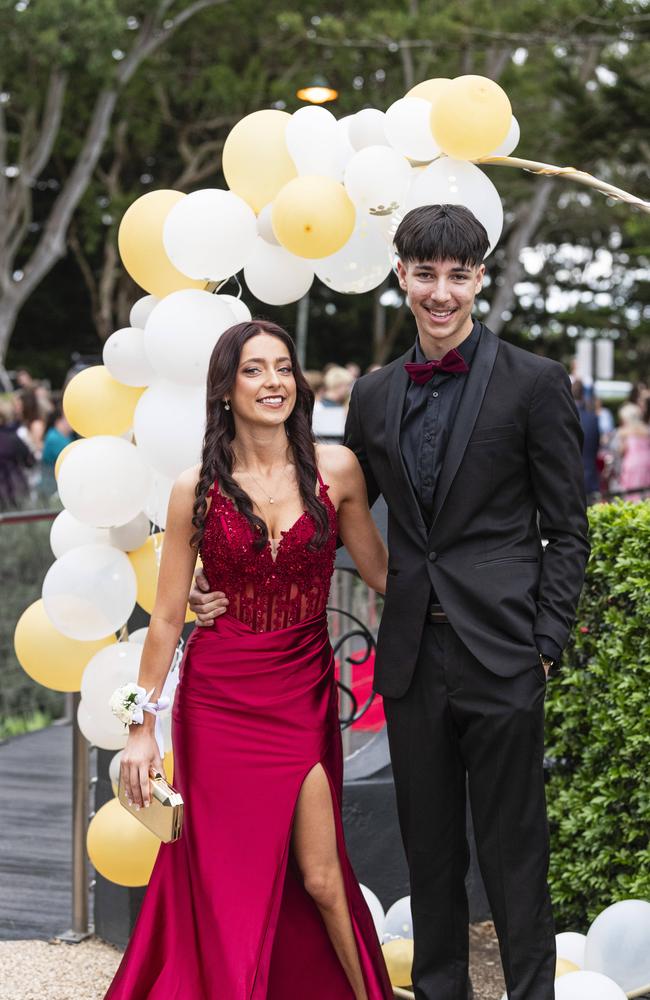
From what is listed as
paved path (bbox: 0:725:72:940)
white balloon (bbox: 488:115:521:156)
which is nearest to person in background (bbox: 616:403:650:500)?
paved path (bbox: 0:725:72:940)

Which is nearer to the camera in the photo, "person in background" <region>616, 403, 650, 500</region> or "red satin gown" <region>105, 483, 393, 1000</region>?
"red satin gown" <region>105, 483, 393, 1000</region>

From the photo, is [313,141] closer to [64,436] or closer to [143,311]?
[143,311]

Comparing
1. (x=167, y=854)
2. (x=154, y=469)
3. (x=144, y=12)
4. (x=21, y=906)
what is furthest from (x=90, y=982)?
(x=144, y=12)

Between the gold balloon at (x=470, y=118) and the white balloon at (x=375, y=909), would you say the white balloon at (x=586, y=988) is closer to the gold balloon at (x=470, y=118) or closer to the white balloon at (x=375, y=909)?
the white balloon at (x=375, y=909)

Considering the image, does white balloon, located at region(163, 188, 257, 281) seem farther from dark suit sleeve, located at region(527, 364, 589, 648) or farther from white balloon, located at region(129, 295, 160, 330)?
dark suit sleeve, located at region(527, 364, 589, 648)

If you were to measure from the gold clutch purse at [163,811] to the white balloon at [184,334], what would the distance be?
1177 mm

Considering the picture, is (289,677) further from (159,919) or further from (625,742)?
(625,742)

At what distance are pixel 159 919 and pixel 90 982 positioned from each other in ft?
3.39

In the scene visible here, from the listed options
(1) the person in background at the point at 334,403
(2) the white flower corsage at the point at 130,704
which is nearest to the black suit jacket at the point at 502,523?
(2) the white flower corsage at the point at 130,704

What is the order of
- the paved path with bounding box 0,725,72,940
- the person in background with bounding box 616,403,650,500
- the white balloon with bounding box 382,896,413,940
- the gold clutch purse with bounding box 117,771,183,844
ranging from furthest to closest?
the person in background with bounding box 616,403,650,500
the paved path with bounding box 0,725,72,940
the white balloon with bounding box 382,896,413,940
the gold clutch purse with bounding box 117,771,183,844

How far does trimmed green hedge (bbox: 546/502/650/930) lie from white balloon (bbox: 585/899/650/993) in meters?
0.33

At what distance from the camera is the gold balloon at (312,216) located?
3648mm

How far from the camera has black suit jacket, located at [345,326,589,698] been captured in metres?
3.07

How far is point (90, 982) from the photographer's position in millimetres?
A: 4195
